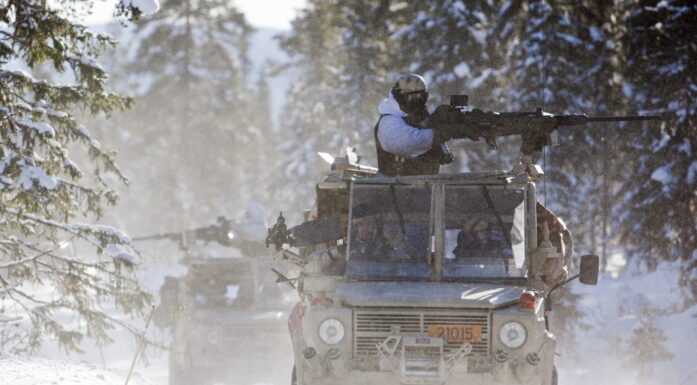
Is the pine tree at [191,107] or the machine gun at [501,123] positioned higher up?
the pine tree at [191,107]

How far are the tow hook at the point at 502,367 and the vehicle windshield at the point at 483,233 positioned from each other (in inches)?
36.7

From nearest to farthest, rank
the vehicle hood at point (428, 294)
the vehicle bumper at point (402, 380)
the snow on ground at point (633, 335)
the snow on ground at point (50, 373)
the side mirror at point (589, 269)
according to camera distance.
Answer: the vehicle bumper at point (402, 380) < the vehicle hood at point (428, 294) < the side mirror at point (589, 269) < the snow on ground at point (50, 373) < the snow on ground at point (633, 335)

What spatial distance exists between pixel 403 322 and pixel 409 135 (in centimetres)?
252

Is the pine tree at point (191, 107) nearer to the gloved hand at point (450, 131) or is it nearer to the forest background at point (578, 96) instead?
the forest background at point (578, 96)

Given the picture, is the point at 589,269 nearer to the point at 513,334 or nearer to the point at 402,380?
the point at 513,334

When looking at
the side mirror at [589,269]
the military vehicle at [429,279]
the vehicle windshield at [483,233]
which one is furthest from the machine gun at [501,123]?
the side mirror at [589,269]

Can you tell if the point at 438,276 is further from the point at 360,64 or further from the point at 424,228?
the point at 360,64

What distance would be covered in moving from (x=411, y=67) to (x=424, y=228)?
63.3 ft

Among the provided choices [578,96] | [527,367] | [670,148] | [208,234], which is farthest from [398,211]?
[578,96]

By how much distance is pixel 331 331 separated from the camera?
26.5 feet

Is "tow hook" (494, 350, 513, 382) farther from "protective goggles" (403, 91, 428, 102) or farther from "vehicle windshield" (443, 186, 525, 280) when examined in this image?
"protective goggles" (403, 91, 428, 102)

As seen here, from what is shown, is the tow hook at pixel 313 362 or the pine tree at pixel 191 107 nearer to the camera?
the tow hook at pixel 313 362

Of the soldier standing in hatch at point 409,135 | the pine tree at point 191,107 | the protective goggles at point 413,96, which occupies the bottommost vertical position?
the soldier standing in hatch at point 409,135

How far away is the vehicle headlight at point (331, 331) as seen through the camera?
806 cm
